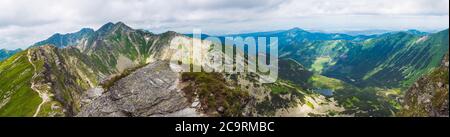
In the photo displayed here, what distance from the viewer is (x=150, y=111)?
Result: 91.2m

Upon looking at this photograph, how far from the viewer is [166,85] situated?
9712cm

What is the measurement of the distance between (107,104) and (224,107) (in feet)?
81.8
